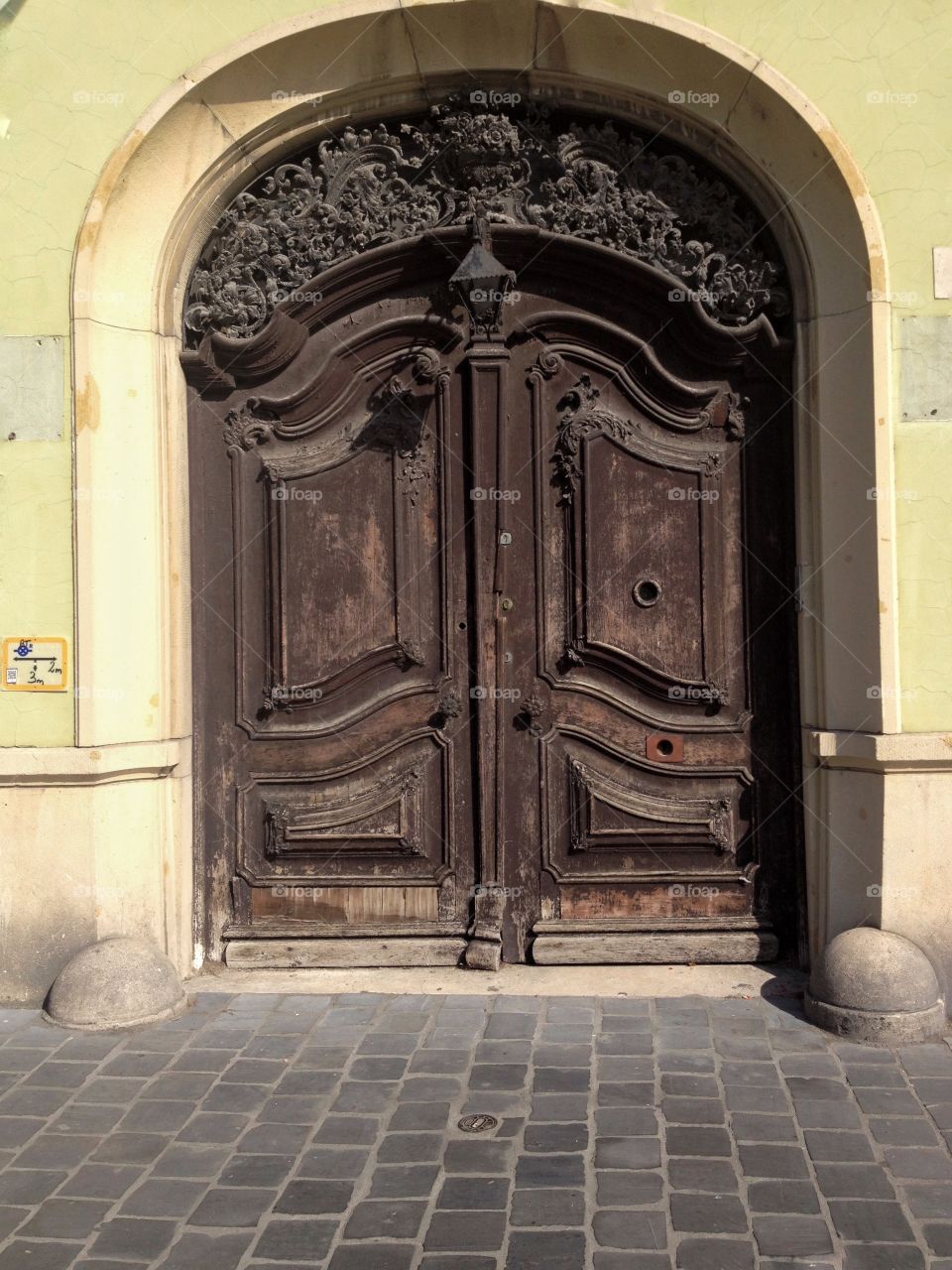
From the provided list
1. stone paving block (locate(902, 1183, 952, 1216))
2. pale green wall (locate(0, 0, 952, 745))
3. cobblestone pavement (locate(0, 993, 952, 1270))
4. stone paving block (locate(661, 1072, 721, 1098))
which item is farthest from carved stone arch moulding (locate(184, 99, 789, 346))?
stone paving block (locate(902, 1183, 952, 1216))

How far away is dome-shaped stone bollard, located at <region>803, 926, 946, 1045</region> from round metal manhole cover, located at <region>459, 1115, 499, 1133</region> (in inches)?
59.5

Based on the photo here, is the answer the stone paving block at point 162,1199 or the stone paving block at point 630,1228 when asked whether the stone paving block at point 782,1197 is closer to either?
the stone paving block at point 630,1228

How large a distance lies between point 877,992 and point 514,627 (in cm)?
212

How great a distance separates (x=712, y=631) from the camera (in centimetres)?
562

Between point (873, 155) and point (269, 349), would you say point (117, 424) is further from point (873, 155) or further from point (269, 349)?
point (873, 155)

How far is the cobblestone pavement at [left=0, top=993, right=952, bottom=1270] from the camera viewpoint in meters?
3.35

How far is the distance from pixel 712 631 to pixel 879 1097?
2106 millimetres

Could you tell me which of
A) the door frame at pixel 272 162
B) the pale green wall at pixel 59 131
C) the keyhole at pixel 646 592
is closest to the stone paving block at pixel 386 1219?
the door frame at pixel 272 162

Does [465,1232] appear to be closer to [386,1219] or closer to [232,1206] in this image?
[386,1219]

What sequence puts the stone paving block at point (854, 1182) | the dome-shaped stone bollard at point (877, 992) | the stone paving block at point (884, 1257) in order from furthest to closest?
the dome-shaped stone bollard at point (877, 992), the stone paving block at point (854, 1182), the stone paving block at point (884, 1257)

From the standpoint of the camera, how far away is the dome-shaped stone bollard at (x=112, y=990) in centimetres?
502

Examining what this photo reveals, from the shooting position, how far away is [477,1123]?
4.06 metres

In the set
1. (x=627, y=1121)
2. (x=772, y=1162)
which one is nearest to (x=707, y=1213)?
(x=772, y=1162)

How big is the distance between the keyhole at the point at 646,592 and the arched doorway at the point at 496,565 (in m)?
0.02
